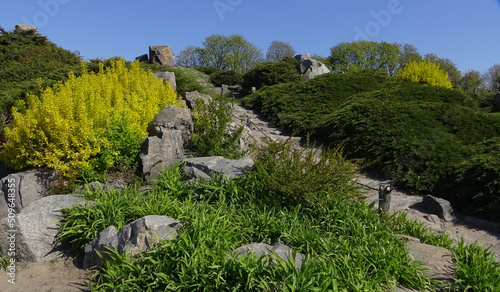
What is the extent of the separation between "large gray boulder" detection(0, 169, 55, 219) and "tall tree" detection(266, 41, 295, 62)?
4696 centimetres

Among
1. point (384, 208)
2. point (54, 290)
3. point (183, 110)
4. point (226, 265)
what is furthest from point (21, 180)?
point (384, 208)

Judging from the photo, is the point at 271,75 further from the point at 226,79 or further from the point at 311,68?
the point at 226,79

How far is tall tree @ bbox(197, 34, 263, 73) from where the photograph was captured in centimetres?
4456

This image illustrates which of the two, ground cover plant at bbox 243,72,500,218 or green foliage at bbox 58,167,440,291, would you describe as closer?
green foliage at bbox 58,167,440,291

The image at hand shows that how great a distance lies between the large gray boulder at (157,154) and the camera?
5578mm

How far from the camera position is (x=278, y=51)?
50.4m

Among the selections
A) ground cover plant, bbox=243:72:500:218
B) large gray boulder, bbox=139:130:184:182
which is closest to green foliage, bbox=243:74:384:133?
ground cover plant, bbox=243:72:500:218

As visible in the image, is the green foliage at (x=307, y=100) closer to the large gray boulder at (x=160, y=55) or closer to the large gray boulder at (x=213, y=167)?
the large gray boulder at (x=213, y=167)

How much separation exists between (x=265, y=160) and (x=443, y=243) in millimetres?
2488

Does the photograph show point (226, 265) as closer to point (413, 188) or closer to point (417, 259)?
point (417, 259)

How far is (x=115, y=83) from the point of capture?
Answer: 7.82 m

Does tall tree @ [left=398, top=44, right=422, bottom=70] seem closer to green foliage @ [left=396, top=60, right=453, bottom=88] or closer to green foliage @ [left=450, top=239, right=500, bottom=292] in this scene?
green foliage @ [left=396, top=60, right=453, bottom=88]

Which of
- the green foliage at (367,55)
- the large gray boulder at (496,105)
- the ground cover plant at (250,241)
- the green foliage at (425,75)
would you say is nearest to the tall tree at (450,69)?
the green foliage at (367,55)

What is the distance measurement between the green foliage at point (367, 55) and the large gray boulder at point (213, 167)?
37817 mm
